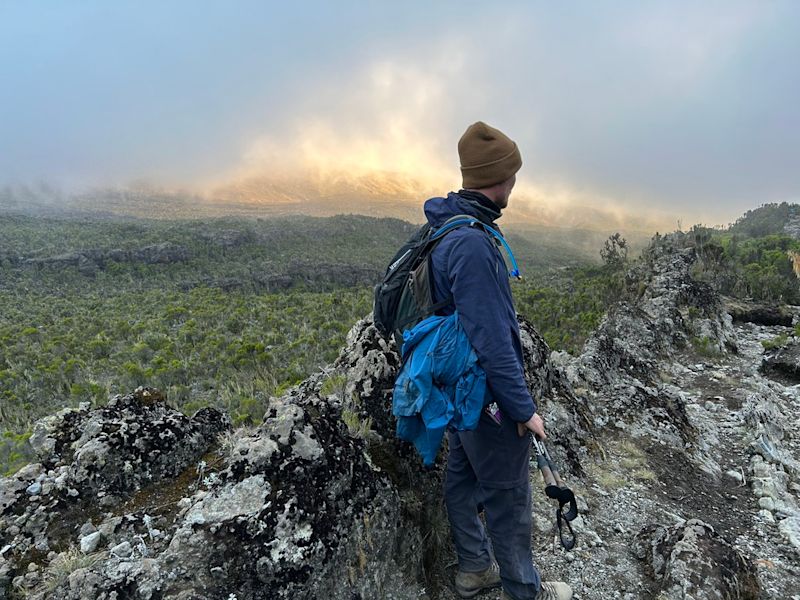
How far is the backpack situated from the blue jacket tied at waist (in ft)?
0.49

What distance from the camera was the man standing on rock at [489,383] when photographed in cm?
258

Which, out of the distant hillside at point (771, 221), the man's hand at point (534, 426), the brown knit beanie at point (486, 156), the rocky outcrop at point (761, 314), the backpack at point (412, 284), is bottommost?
the rocky outcrop at point (761, 314)

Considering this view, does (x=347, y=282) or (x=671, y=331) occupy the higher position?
(x=671, y=331)

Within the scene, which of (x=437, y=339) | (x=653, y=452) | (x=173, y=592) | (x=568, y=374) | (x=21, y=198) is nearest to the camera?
(x=173, y=592)

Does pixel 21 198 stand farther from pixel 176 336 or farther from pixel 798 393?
pixel 798 393

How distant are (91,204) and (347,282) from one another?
390 feet

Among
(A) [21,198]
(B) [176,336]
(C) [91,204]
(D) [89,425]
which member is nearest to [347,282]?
(B) [176,336]

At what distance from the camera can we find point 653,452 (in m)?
6.38

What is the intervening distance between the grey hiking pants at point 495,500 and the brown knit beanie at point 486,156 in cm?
146

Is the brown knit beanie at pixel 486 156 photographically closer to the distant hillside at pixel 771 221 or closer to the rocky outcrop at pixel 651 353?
the rocky outcrop at pixel 651 353

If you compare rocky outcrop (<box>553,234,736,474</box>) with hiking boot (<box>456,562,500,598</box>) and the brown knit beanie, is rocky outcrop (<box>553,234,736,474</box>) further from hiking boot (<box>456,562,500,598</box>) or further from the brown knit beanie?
the brown knit beanie

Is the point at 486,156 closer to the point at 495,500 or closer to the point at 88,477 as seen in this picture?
the point at 495,500

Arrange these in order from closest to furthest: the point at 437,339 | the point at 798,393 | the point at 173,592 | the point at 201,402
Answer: the point at 173,592
the point at 437,339
the point at 798,393
the point at 201,402

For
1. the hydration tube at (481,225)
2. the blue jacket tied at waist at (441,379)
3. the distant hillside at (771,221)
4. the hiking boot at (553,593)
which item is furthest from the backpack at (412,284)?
the distant hillside at (771,221)
